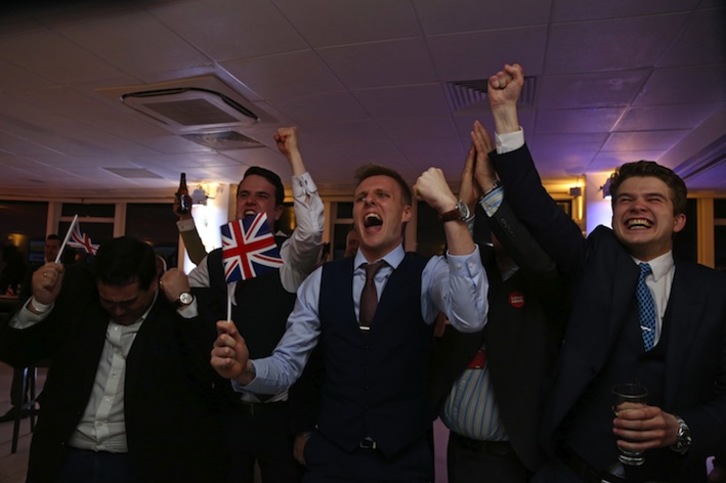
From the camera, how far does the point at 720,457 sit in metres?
1.75

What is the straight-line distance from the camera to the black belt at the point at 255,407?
1.89m

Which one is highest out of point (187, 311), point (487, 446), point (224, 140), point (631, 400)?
point (224, 140)

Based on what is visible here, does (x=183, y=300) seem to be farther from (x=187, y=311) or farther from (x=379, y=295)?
(x=379, y=295)

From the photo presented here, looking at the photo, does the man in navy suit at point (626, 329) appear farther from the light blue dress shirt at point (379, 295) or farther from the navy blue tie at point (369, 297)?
the navy blue tie at point (369, 297)

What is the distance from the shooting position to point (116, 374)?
1.68 meters

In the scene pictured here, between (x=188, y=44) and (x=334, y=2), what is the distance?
3.91 ft

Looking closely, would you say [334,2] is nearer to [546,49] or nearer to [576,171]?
[546,49]

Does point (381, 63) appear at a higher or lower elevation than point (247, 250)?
higher

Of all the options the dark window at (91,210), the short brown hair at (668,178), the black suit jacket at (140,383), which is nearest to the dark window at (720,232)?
the short brown hair at (668,178)

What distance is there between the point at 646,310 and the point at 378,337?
765 mm

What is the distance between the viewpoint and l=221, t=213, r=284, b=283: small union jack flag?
165 centimetres

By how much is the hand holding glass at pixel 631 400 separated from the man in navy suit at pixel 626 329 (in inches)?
2.9

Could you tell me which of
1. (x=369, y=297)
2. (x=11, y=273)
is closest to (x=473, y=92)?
(x=369, y=297)

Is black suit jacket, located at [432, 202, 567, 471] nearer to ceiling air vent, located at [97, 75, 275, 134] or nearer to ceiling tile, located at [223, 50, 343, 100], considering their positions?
ceiling tile, located at [223, 50, 343, 100]
